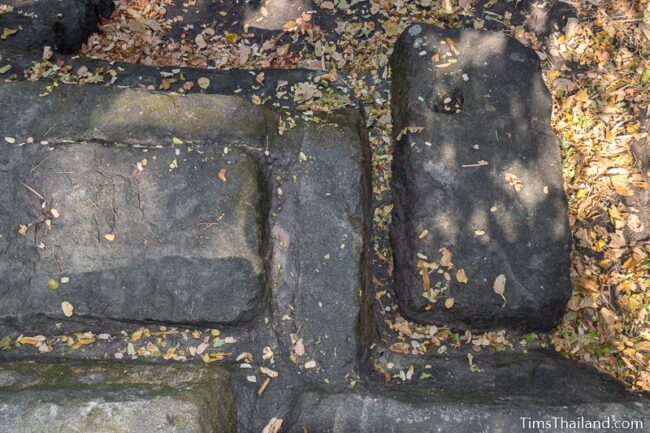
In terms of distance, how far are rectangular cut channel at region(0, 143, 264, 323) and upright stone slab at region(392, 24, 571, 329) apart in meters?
1.01

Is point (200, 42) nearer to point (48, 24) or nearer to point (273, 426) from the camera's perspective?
point (48, 24)

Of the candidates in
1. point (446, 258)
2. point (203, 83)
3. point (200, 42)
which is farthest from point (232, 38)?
point (446, 258)

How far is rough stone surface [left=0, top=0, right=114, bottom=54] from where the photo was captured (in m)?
4.14

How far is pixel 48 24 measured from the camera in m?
4.21

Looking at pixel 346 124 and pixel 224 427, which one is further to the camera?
pixel 346 124

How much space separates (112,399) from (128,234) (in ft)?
3.13

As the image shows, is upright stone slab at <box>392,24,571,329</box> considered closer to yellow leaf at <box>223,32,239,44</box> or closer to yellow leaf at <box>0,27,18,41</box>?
yellow leaf at <box>223,32,239,44</box>

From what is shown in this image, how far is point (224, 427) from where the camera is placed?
2746 millimetres

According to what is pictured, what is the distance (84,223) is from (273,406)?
57.9 inches

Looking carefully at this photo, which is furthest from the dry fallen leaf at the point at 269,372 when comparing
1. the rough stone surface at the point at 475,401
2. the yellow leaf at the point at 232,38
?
the yellow leaf at the point at 232,38

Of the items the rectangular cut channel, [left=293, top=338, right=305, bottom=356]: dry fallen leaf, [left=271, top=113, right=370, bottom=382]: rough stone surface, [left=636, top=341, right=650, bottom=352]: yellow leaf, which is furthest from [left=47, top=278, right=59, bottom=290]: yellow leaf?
[left=636, top=341, right=650, bottom=352]: yellow leaf

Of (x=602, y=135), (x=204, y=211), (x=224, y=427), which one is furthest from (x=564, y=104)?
(x=224, y=427)

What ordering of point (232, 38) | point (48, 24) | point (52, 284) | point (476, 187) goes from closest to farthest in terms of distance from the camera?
1. point (52, 284)
2. point (476, 187)
3. point (48, 24)
4. point (232, 38)

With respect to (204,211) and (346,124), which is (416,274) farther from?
(204,211)
